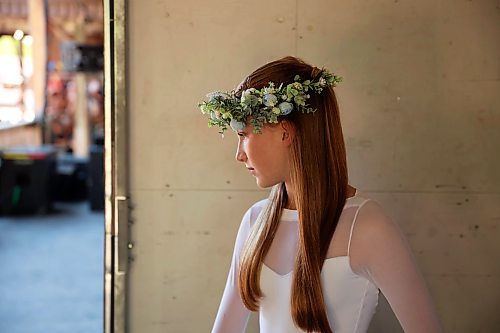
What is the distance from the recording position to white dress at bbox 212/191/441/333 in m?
1.80

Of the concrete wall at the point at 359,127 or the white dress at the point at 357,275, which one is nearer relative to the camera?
the white dress at the point at 357,275

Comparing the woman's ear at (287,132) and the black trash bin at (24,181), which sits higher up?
the woman's ear at (287,132)

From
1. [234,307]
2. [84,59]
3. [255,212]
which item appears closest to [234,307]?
[234,307]

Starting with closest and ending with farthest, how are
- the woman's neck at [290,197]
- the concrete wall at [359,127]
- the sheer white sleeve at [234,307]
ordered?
the woman's neck at [290,197]
the sheer white sleeve at [234,307]
the concrete wall at [359,127]

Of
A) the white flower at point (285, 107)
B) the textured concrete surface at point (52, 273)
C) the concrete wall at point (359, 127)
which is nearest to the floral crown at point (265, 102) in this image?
the white flower at point (285, 107)

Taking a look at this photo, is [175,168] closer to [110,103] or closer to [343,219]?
[110,103]

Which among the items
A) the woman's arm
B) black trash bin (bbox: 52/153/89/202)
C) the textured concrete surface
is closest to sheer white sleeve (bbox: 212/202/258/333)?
the woman's arm

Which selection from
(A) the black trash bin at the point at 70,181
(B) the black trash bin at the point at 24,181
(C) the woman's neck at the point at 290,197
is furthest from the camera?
(A) the black trash bin at the point at 70,181

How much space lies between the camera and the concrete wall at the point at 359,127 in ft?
8.12

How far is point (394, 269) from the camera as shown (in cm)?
179

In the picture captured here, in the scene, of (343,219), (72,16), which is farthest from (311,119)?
(72,16)

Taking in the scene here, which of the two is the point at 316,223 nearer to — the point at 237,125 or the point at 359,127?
the point at 237,125

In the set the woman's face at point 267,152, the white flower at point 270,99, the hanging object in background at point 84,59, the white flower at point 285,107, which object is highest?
the hanging object in background at point 84,59

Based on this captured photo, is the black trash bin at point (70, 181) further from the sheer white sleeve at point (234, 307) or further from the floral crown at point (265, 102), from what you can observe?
the floral crown at point (265, 102)
